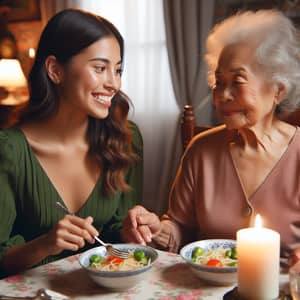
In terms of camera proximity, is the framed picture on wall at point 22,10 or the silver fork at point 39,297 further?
the framed picture on wall at point 22,10

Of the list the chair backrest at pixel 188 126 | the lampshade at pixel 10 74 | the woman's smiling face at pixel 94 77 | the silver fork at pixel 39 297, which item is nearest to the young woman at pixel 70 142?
the woman's smiling face at pixel 94 77

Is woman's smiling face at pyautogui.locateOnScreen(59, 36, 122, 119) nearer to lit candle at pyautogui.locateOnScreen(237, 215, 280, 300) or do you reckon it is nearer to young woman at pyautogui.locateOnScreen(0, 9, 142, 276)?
young woman at pyautogui.locateOnScreen(0, 9, 142, 276)

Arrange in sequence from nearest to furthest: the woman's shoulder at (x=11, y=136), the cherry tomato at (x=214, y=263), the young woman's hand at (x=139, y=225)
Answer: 1. the cherry tomato at (x=214, y=263)
2. the young woman's hand at (x=139, y=225)
3. the woman's shoulder at (x=11, y=136)

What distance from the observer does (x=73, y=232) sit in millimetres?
1276

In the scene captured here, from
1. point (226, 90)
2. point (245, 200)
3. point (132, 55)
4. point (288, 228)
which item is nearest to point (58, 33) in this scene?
point (226, 90)

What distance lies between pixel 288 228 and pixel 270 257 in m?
0.69

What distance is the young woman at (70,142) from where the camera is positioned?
5.43 feet

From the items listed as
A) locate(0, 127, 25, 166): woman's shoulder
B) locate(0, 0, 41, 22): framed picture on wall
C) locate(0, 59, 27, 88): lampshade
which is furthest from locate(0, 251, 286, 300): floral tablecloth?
locate(0, 0, 41, 22): framed picture on wall

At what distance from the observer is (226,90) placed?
1575 mm

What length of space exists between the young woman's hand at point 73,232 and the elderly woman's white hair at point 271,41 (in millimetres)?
715

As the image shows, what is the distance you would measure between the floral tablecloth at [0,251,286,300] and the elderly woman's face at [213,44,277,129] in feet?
1.59

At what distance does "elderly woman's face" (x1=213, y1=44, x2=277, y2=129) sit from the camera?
1.56m

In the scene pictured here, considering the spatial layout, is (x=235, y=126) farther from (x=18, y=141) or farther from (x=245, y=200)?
(x=18, y=141)

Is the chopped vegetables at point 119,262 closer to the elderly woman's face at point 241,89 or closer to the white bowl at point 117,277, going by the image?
the white bowl at point 117,277
